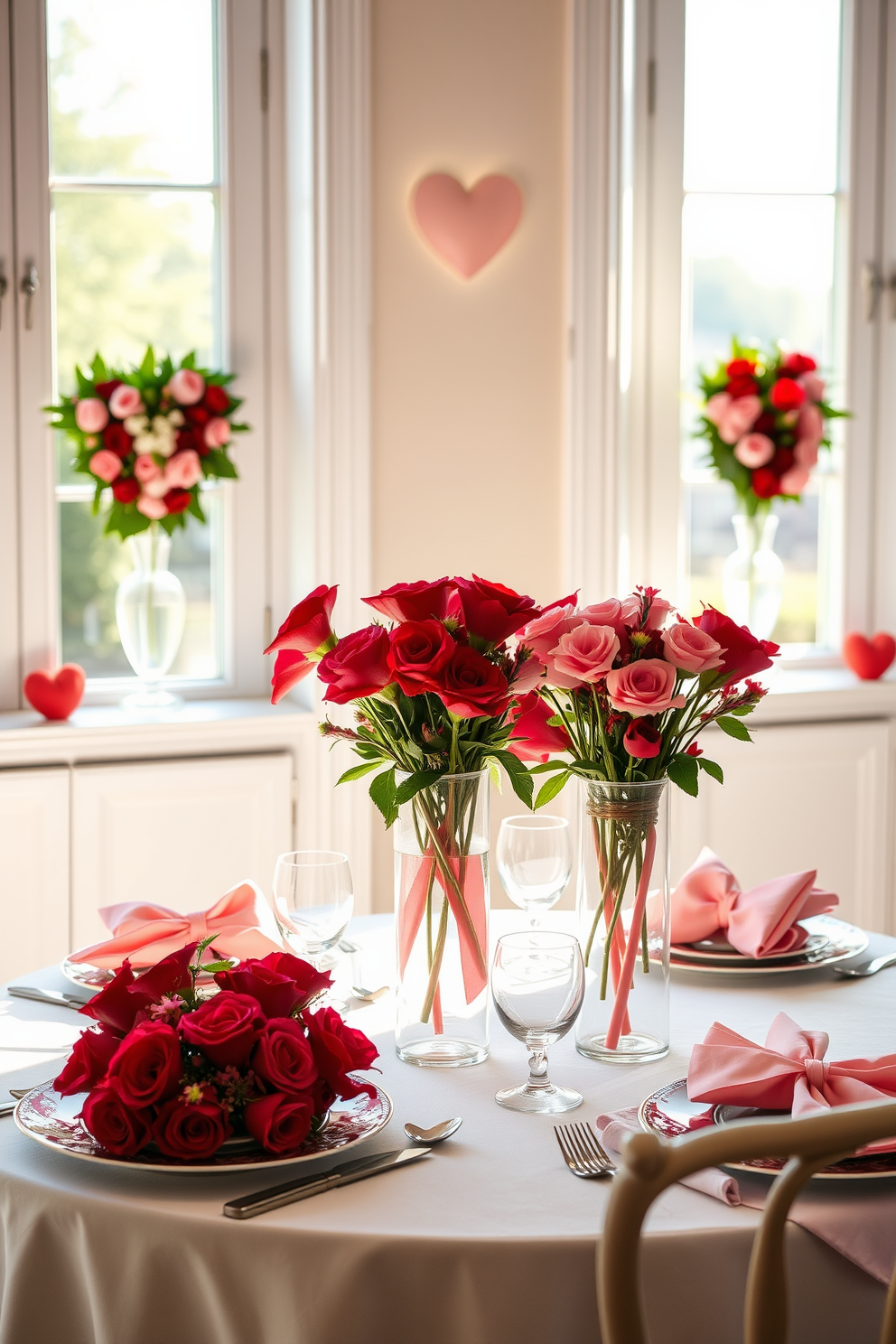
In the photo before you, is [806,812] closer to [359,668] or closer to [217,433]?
[217,433]

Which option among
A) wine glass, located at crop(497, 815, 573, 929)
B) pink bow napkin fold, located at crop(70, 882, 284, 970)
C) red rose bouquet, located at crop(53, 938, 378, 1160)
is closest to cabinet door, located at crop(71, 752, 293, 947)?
pink bow napkin fold, located at crop(70, 882, 284, 970)

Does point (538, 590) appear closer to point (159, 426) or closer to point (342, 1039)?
point (159, 426)

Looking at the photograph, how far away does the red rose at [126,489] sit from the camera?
2.62 meters

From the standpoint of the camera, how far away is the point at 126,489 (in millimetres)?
2619

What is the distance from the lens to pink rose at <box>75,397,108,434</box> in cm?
258

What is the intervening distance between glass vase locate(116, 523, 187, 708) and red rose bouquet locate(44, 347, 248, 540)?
66mm

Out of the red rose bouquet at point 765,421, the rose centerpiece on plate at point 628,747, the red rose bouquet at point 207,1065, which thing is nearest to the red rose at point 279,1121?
the red rose bouquet at point 207,1065

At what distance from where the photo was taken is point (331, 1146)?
1.06 m

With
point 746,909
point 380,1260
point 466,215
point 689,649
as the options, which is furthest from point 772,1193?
point 466,215

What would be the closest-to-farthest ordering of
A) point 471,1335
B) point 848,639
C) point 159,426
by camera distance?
point 471,1335, point 159,426, point 848,639

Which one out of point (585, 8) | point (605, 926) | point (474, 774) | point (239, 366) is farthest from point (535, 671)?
point (585, 8)

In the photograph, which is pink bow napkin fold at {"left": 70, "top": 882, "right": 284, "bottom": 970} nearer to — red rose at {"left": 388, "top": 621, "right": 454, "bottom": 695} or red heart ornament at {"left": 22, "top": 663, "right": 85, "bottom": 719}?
red rose at {"left": 388, "top": 621, "right": 454, "bottom": 695}

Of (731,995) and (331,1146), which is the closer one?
(331,1146)

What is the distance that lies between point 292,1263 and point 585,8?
2.49 meters
